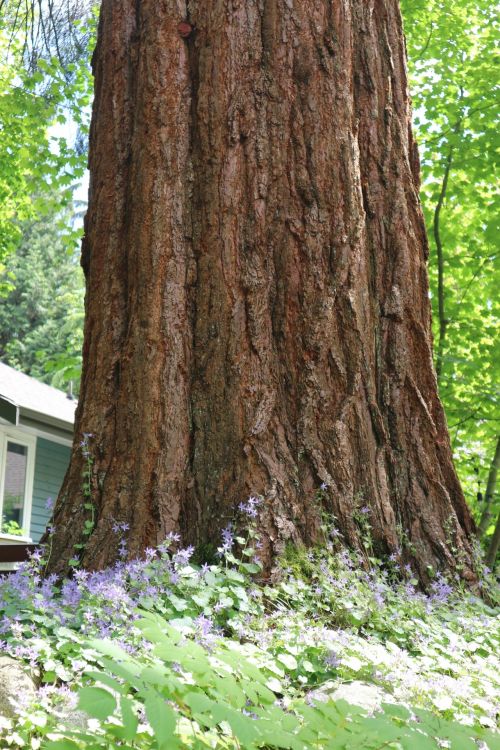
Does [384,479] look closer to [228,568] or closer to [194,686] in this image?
[228,568]

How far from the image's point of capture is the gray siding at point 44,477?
14867 millimetres

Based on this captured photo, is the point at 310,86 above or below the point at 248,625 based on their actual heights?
above

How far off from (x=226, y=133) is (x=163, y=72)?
53 cm

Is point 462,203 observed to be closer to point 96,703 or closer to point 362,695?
point 362,695

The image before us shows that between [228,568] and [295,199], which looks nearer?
[228,568]

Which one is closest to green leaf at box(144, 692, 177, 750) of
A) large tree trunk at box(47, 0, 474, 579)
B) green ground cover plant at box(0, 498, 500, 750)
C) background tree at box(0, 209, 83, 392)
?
green ground cover plant at box(0, 498, 500, 750)

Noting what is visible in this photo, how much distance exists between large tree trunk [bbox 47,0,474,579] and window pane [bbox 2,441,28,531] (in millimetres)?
11107

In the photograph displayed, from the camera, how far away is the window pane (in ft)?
48.8

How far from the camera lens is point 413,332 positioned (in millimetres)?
4676

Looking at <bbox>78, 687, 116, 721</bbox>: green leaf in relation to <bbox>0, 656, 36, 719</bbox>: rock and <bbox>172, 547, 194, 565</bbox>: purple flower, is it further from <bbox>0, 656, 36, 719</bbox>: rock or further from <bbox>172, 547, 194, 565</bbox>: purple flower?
<bbox>172, 547, 194, 565</bbox>: purple flower

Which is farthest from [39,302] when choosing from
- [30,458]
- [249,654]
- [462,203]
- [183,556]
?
[249,654]

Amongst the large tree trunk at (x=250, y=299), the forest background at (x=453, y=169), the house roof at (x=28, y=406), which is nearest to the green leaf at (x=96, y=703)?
the large tree trunk at (x=250, y=299)

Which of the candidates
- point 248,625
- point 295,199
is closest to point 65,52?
point 295,199

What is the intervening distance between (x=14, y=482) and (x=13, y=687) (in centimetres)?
1300
